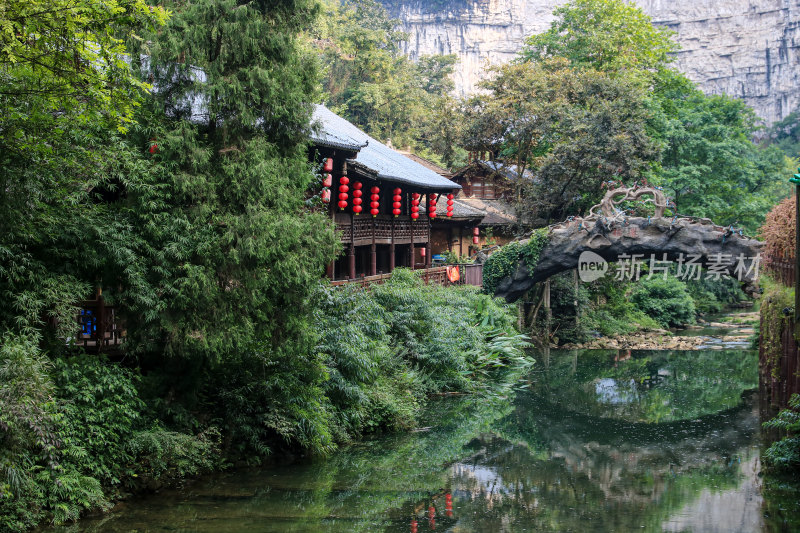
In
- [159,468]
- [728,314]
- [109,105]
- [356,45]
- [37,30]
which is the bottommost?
[728,314]

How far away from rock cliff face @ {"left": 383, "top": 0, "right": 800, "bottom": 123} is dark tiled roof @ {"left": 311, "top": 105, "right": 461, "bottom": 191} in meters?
40.0

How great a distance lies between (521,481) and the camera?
11.0m

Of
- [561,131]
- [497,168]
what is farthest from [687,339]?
[497,168]

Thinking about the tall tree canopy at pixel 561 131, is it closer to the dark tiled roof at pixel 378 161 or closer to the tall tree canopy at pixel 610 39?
the tall tree canopy at pixel 610 39

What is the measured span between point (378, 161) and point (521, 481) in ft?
40.6

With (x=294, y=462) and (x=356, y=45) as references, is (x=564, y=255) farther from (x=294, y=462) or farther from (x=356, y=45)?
(x=356, y=45)

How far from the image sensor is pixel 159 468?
9328 mm

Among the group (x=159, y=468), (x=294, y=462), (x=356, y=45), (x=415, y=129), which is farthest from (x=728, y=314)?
(x=159, y=468)

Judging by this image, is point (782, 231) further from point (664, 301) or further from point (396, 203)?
point (664, 301)

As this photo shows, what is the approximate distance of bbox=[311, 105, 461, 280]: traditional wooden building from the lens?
17.2m

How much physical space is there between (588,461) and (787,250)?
500 centimetres

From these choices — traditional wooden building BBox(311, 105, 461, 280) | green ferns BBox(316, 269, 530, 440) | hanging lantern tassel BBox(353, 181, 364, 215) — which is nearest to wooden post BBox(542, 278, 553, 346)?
green ferns BBox(316, 269, 530, 440)

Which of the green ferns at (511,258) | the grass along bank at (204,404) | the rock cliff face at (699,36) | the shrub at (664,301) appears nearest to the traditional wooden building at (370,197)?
the green ferns at (511,258)

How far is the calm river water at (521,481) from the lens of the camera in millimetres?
8852
